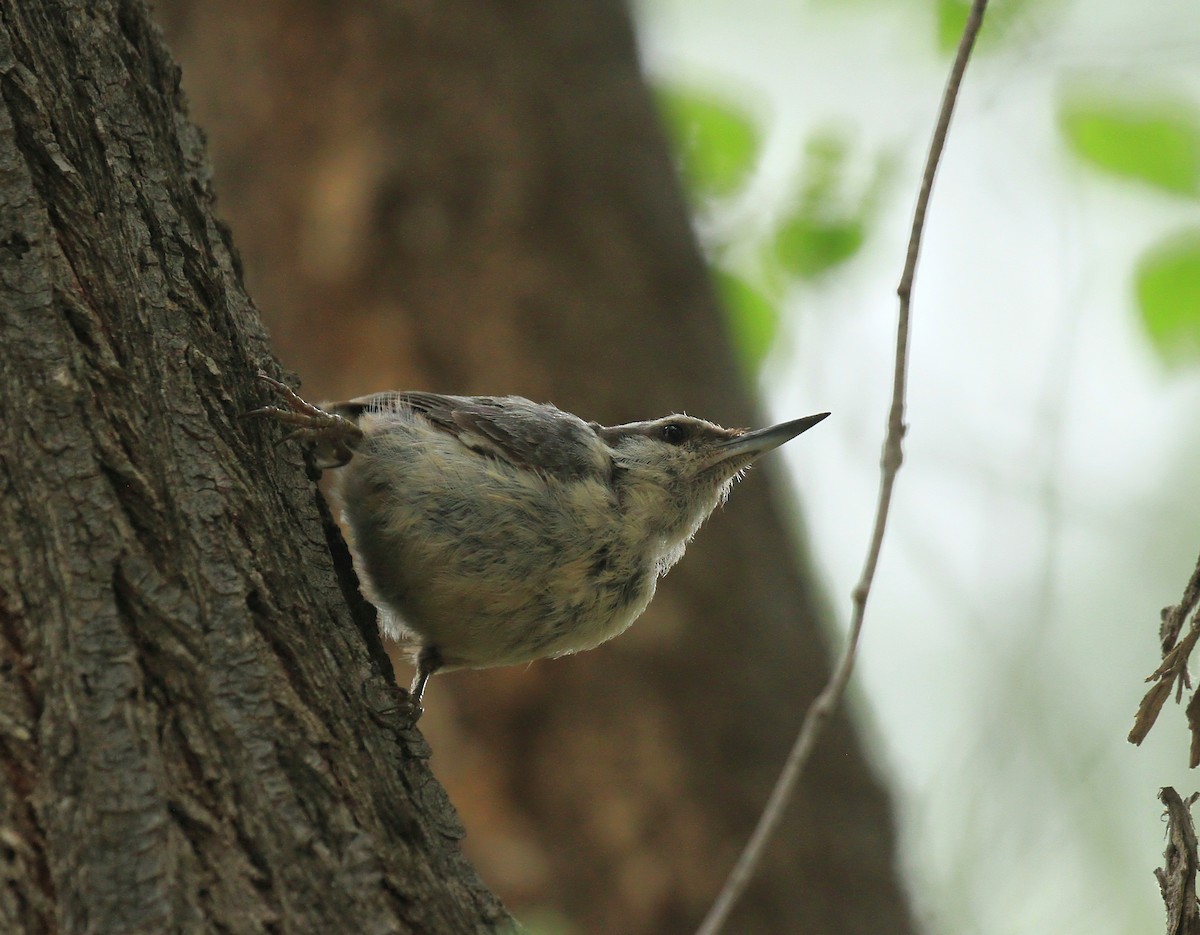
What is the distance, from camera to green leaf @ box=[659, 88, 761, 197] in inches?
165

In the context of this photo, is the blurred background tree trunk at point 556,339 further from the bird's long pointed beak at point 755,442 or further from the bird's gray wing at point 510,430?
the bird's gray wing at point 510,430

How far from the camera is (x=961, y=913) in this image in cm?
456

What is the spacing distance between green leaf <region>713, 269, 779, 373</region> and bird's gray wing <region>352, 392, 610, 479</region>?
1198 mm

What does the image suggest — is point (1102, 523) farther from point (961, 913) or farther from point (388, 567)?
point (388, 567)

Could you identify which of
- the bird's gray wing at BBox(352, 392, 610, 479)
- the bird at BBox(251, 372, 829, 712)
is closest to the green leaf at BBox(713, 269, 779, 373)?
the bird at BBox(251, 372, 829, 712)

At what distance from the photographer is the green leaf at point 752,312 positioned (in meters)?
4.48

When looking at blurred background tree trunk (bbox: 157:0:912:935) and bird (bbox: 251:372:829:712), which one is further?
blurred background tree trunk (bbox: 157:0:912:935)

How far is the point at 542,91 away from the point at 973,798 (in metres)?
3.57

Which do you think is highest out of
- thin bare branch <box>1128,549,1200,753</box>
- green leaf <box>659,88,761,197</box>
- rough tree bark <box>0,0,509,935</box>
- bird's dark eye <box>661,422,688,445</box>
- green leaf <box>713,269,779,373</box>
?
green leaf <box>659,88,761,197</box>

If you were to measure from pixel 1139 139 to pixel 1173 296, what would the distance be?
1.51ft

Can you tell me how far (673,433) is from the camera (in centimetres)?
397

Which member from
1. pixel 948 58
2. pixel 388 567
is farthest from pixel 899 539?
pixel 388 567

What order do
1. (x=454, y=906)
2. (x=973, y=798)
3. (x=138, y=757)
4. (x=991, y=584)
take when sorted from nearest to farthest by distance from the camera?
(x=138, y=757) → (x=454, y=906) → (x=973, y=798) → (x=991, y=584)

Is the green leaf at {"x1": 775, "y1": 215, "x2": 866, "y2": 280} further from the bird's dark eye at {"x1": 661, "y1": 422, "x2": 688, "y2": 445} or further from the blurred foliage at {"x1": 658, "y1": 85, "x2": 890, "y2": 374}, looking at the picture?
the bird's dark eye at {"x1": 661, "y1": 422, "x2": 688, "y2": 445}
